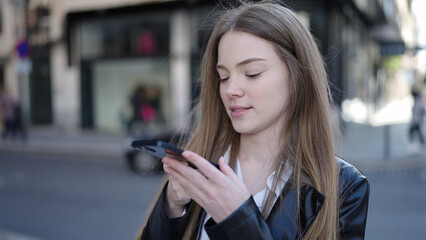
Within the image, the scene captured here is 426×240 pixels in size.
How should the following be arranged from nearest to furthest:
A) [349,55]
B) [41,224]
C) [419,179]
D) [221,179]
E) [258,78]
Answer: [221,179], [258,78], [41,224], [419,179], [349,55]

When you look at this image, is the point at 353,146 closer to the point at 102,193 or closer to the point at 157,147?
the point at 102,193

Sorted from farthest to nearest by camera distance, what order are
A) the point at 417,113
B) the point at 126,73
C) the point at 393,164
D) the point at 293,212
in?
the point at 126,73 < the point at 417,113 < the point at 393,164 < the point at 293,212

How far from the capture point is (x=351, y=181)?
4.20ft

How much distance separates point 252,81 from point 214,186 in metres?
0.37

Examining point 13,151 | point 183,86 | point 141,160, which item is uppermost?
point 183,86

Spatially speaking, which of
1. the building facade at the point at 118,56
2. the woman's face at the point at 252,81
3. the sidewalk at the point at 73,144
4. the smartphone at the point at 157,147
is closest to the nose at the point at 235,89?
the woman's face at the point at 252,81

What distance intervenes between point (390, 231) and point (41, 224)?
4.41 metres

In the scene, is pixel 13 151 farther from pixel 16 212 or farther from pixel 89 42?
pixel 16 212

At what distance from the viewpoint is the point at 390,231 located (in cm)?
496

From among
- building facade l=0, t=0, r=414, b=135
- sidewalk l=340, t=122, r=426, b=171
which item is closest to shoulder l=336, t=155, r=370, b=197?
sidewalk l=340, t=122, r=426, b=171

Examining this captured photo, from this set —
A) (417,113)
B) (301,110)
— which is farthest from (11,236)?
(417,113)

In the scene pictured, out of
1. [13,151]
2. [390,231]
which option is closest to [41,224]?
[390,231]

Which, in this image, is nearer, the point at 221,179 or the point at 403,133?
the point at 221,179

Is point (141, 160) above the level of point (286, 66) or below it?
below
